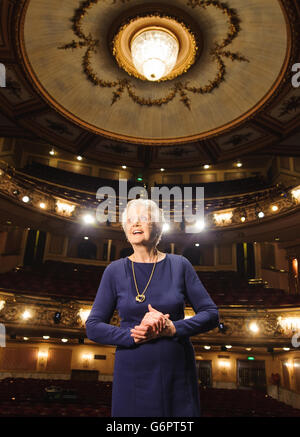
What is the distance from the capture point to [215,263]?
16.2 meters

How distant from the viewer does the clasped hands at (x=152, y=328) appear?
1.10 meters

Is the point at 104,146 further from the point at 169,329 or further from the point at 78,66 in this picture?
the point at 169,329

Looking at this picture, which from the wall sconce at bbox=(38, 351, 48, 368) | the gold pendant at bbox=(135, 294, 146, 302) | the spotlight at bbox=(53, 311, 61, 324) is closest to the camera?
the gold pendant at bbox=(135, 294, 146, 302)

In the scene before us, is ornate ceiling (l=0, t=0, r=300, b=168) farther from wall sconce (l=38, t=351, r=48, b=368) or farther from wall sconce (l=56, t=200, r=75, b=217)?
wall sconce (l=38, t=351, r=48, b=368)

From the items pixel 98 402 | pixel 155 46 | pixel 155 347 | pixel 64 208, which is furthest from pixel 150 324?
pixel 64 208

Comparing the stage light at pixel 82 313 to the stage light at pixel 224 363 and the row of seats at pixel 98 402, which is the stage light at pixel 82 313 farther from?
the stage light at pixel 224 363

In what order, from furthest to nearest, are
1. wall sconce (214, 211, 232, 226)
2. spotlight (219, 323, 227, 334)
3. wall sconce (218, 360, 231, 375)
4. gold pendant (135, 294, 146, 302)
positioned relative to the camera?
wall sconce (218, 360, 231, 375), wall sconce (214, 211, 232, 226), spotlight (219, 323, 227, 334), gold pendant (135, 294, 146, 302)

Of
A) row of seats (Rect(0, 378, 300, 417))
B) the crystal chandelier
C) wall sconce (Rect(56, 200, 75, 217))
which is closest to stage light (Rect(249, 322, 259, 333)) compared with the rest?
row of seats (Rect(0, 378, 300, 417))

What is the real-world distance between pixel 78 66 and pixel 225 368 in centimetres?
1311

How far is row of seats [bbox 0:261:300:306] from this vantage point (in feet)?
32.4

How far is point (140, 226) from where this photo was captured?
1.37 m

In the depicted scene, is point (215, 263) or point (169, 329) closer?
point (169, 329)

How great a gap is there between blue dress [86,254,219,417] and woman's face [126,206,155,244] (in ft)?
0.51
